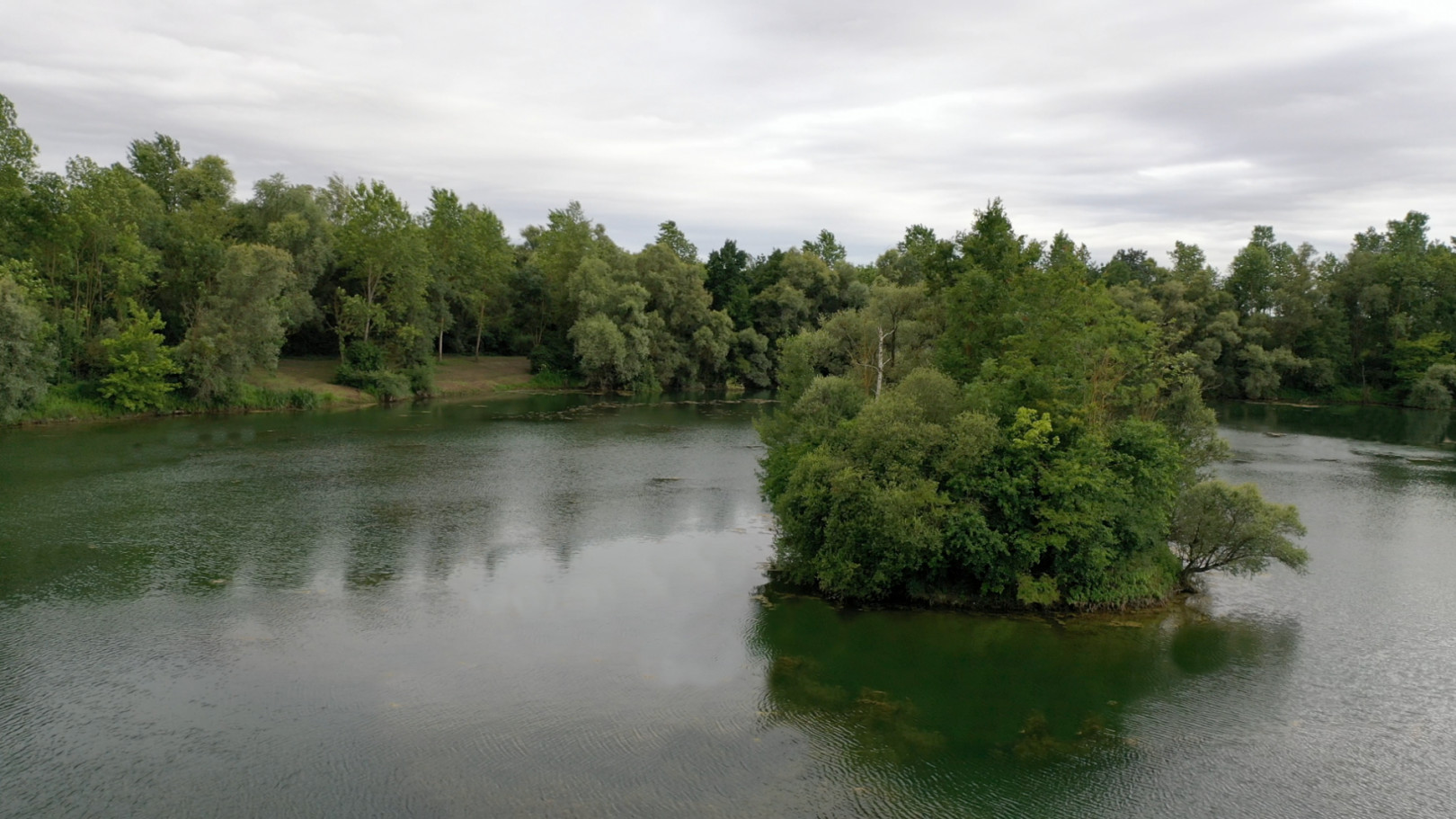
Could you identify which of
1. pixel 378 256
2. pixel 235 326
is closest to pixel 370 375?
pixel 378 256

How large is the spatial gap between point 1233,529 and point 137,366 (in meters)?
56.5

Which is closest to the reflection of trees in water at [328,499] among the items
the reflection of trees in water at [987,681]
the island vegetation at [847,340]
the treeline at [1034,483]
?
the island vegetation at [847,340]

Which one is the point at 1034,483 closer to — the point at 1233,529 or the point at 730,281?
the point at 1233,529

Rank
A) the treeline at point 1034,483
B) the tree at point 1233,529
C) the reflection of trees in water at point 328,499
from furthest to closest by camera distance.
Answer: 1. the reflection of trees in water at point 328,499
2. the tree at point 1233,529
3. the treeline at point 1034,483

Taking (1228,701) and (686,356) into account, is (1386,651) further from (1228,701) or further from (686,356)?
(686,356)

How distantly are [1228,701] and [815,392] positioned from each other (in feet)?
46.6

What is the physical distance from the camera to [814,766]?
14672 mm

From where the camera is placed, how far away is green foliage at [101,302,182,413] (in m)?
50.9

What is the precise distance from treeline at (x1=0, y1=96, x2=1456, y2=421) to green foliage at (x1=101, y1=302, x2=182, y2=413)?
0.16 meters

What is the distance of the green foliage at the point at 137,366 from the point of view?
50875mm

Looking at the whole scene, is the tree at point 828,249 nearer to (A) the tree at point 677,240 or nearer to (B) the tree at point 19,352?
(A) the tree at point 677,240

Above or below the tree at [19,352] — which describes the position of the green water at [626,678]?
below

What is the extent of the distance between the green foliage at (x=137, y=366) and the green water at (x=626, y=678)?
19528mm

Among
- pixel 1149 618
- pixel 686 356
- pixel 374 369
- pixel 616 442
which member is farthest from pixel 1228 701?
pixel 686 356
